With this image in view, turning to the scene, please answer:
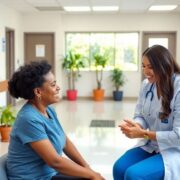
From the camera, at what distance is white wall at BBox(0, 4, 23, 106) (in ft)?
25.8

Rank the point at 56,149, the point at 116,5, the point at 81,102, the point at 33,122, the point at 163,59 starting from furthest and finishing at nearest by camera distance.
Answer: the point at 81,102 < the point at 116,5 < the point at 163,59 < the point at 56,149 < the point at 33,122

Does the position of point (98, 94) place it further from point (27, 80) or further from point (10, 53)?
point (27, 80)

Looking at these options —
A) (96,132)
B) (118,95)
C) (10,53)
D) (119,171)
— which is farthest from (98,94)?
(119,171)

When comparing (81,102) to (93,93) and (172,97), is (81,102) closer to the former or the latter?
(93,93)

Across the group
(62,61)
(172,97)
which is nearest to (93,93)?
(62,61)

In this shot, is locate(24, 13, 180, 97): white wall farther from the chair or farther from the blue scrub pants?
the chair

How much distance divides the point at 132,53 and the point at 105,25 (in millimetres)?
1270

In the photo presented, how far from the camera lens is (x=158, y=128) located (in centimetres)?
213

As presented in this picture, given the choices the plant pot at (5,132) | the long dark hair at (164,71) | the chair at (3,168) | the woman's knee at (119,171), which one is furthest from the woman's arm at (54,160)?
the plant pot at (5,132)

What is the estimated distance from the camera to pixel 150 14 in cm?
973

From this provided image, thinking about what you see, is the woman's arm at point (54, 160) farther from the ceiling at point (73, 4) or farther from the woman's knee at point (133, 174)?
the ceiling at point (73, 4)

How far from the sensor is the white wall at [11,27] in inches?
310

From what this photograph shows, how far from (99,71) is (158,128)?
8.02 meters

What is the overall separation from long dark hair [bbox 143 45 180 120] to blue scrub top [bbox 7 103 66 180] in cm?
81
